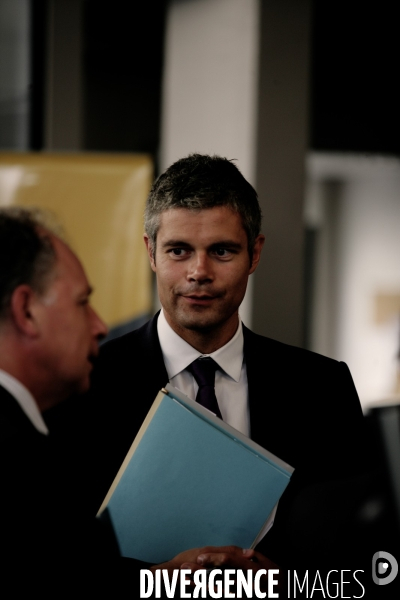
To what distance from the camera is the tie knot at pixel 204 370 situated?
5.33 ft

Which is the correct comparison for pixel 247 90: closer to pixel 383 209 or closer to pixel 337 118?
pixel 337 118

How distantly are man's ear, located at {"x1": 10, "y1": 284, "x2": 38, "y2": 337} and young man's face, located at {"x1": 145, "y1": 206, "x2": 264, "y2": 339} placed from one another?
354mm

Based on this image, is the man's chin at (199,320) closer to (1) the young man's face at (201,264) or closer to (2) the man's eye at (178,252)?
(1) the young man's face at (201,264)

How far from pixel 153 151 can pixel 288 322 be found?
322 cm

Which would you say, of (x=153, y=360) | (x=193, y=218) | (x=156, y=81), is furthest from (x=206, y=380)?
(x=156, y=81)

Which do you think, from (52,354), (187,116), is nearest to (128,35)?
(187,116)

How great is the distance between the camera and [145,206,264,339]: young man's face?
5.01 ft

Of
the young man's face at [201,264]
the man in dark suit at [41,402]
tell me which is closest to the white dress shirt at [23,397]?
the man in dark suit at [41,402]

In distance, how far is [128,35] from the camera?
597 cm

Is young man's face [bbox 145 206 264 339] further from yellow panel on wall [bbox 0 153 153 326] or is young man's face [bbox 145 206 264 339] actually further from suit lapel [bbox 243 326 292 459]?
yellow panel on wall [bbox 0 153 153 326]

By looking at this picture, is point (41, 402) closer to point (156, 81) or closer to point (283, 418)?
point (283, 418)

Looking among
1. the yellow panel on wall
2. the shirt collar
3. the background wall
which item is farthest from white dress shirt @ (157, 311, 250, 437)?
the background wall

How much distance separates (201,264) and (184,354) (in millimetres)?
231

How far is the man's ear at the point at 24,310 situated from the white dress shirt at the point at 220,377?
429 millimetres
